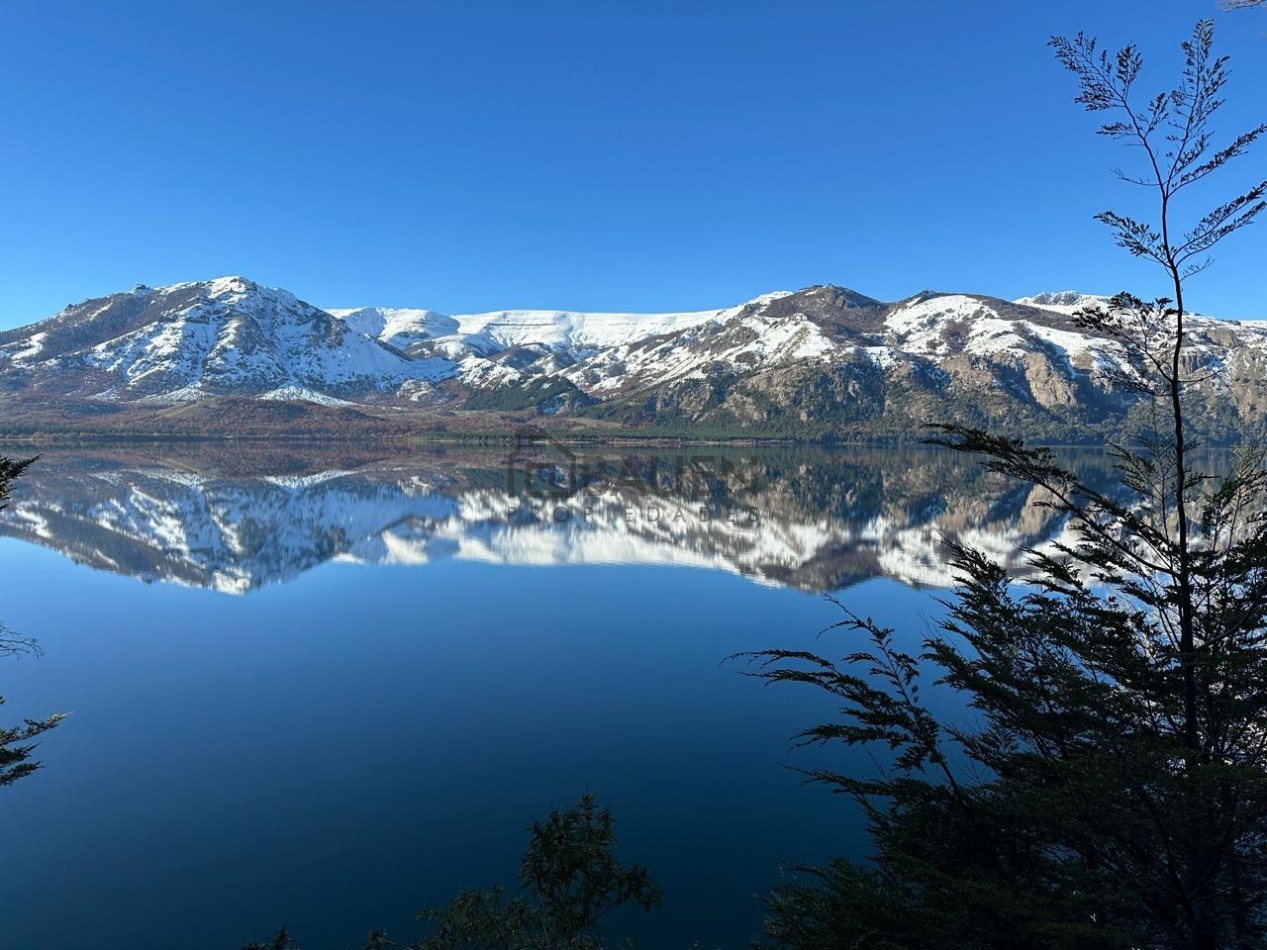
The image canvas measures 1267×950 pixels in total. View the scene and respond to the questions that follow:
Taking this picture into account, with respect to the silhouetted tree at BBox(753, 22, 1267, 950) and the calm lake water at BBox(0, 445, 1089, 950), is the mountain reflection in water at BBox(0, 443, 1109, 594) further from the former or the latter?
the silhouetted tree at BBox(753, 22, 1267, 950)

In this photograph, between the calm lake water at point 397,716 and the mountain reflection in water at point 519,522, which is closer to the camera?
the calm lake water at point 397,716

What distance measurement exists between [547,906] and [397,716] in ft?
72.5

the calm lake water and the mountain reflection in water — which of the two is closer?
the calm lake water

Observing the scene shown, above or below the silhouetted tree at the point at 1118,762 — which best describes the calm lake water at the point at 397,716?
below

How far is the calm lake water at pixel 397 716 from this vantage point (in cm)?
2253

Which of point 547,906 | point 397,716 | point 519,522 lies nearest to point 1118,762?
point 547,906

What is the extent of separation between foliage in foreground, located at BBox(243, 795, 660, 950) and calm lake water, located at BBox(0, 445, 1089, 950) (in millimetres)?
5939

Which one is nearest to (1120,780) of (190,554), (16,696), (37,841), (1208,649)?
(1208,649)

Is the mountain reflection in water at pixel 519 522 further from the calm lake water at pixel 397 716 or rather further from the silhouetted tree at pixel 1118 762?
the silhouetted tree at pixel 1118 762

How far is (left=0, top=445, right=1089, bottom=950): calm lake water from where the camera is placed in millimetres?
22531

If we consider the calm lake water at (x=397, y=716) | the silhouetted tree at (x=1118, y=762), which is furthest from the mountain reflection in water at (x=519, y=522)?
the silhouetted tree at (x=1118, y=762)

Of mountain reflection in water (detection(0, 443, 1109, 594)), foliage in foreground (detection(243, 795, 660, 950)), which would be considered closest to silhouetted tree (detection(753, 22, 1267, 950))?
foliage in foreground (detection(243, 795, 660, 950))

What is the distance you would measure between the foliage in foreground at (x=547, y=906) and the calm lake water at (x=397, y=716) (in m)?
5.94

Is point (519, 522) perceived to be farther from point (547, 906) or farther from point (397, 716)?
point (547, 906)
